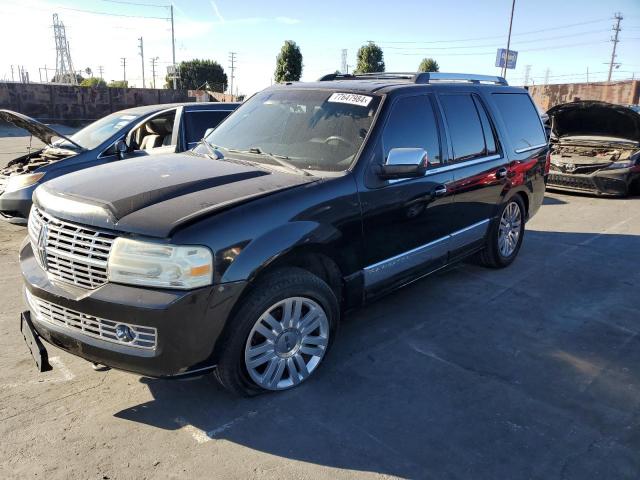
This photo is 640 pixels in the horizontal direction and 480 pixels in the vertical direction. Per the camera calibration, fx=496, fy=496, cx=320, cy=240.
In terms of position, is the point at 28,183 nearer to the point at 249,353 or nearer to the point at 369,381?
the point at 249,353

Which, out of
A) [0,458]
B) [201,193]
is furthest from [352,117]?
[0,458]

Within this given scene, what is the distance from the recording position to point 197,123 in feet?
22.7

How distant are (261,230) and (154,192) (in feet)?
2.22

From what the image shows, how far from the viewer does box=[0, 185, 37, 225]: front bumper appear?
5695 millimetres

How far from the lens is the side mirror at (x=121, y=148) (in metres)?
6.43

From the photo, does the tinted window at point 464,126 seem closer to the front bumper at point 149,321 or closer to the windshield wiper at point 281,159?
the windshield wiper at point 281,159

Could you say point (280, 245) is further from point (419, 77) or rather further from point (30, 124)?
point (30, 124)

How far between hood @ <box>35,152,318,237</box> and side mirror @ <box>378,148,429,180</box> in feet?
1.85

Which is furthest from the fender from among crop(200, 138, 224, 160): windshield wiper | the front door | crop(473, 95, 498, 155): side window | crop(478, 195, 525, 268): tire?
crop(478, 195, 525, 268): tire

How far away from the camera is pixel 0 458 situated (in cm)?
256

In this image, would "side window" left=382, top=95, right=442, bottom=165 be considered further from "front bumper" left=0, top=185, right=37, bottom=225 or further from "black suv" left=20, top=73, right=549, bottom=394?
"front bumper" left=0, top=185, right=37, bottom=225

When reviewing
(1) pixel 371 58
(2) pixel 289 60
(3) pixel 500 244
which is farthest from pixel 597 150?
(1) pixel 371 58

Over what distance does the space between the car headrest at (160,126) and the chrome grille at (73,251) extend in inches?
176

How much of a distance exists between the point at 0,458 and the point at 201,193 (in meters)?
1.73
